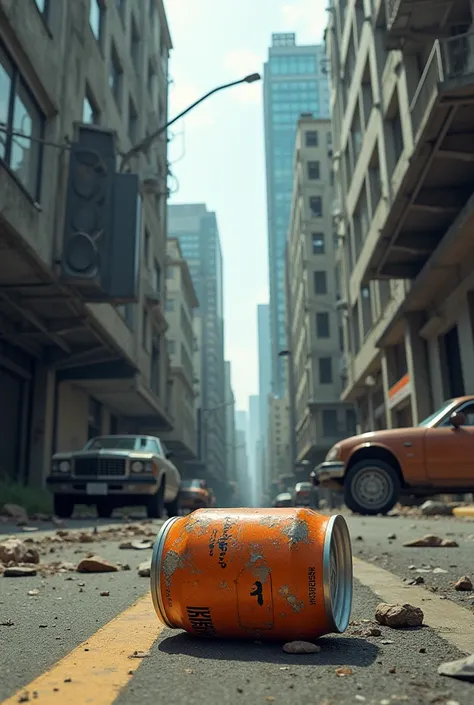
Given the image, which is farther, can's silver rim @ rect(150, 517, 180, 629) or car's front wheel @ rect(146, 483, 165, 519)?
car's front wheel @ rect(146, 483, 165, 519)

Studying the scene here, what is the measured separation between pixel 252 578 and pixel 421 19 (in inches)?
678

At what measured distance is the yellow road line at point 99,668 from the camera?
1725mm

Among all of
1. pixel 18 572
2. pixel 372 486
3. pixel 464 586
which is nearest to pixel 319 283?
pixel 372 486

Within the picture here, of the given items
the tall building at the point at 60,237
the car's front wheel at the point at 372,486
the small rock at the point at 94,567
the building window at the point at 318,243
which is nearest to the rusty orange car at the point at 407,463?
the car's front wheel at the point at 372,486

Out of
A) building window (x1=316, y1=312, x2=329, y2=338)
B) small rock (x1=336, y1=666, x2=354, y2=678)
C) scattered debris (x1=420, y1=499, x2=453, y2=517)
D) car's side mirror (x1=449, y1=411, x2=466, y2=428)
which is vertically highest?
building window (x1=316, y1=312, x2=329, y2=338)

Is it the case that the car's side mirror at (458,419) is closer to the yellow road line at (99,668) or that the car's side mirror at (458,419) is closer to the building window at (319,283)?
the yellow road line at (99,668)

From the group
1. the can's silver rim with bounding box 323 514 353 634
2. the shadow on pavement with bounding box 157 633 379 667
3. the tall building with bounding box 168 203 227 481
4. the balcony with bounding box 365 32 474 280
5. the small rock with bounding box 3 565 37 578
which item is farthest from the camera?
the tall building with bounding box 168 203 227 481

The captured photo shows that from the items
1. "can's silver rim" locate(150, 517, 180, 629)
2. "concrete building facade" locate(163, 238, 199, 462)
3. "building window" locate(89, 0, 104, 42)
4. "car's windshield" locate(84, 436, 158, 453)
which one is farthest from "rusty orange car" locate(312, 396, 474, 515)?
"concrete building facade" locate(163, 238, 199, 462)

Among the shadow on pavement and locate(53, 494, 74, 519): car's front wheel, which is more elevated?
locate(53, 494, 74, 519): car's front wheel

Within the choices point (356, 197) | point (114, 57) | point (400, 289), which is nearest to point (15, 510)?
point (400, 289)

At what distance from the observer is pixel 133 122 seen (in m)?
28.4

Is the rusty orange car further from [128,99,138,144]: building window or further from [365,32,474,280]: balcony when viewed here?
[128,99,138,144]: building window

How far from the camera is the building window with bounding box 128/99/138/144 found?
91.8 feet

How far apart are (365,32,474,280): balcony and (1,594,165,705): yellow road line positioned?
12141mm
